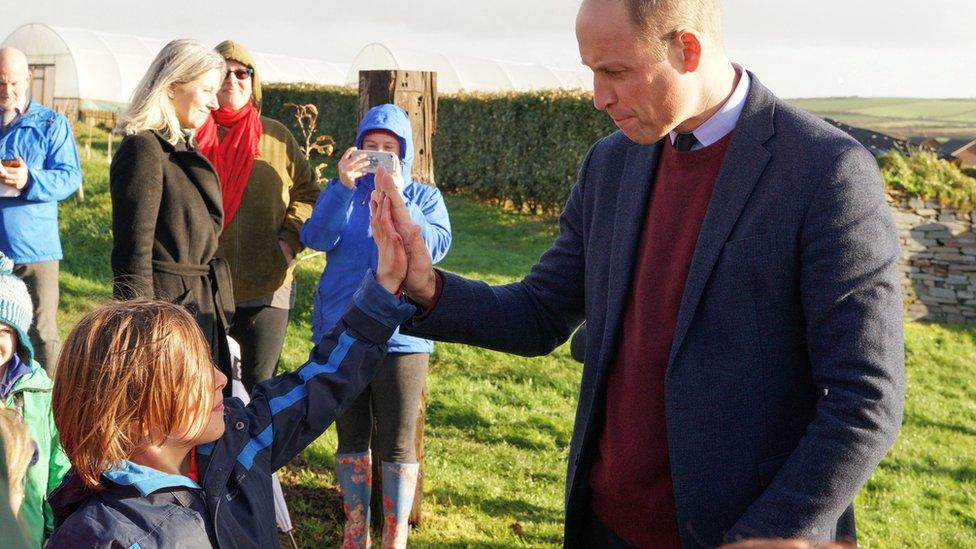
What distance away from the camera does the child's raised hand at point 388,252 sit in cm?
252

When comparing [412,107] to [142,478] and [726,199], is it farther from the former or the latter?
[142,478]

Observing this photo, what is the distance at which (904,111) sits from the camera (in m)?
55.5

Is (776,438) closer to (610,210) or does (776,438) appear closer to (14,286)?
(610,210)

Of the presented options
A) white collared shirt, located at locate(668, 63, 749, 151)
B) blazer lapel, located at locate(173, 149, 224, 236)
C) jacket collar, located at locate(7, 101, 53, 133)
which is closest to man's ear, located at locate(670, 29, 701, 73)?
white collared shirt, located at locate(668, 63, 749, 151)

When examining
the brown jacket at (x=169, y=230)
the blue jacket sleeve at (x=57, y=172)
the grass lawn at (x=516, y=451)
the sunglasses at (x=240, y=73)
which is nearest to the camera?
the brown jacket at (x=169, y=230)

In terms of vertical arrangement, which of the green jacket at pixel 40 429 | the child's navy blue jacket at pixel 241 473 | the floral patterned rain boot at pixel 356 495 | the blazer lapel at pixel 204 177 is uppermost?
the blazer lapel at pixel 204 177

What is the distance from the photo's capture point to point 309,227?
4426 millimetres

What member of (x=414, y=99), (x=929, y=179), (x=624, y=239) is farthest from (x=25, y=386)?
(x=929, y=179)

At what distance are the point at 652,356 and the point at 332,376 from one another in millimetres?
788

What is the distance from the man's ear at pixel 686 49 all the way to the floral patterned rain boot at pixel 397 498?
9.06ft

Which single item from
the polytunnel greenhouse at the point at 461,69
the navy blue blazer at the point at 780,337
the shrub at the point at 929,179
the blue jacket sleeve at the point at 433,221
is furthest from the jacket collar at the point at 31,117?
the polytunnel greenhouse at the point at 461,69

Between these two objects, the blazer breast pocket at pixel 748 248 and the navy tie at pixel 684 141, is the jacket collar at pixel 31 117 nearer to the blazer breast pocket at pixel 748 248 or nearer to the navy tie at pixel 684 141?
the navy tie at pixel 684 141

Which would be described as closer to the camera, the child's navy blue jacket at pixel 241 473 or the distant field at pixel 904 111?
the child's navy blue jacket at pixel 241 473

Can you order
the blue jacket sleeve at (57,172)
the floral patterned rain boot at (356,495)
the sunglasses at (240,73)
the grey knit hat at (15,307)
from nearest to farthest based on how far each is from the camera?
the grey knit hat at (15,307), the floral patterned rain boot at (356,495), the sunglasses at (240,73), the blue jacket sleeve at (57,172)
